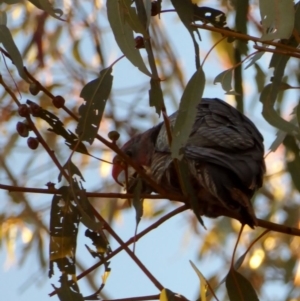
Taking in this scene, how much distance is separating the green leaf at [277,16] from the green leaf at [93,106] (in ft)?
1.66

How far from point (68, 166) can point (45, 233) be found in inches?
109

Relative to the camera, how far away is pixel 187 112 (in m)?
2.02

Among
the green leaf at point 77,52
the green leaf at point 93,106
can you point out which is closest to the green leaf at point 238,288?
the green leaf at point 93,106

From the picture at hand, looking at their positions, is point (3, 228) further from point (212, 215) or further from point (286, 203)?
point (212, 215)

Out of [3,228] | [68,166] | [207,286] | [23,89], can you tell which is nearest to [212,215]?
[207,286]

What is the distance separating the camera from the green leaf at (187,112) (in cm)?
197

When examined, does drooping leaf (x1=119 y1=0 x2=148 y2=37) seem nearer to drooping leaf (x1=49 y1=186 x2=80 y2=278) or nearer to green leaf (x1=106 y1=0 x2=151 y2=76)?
green leaf (x1=106 y1=0 x2=151 y2=76)

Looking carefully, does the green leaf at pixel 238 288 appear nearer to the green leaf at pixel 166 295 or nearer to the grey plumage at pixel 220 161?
the grey plumage at pixel 220 161

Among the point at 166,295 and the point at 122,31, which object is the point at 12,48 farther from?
the point at 166,295

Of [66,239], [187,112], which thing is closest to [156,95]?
[187,112]

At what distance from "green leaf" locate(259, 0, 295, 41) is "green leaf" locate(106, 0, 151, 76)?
327mm

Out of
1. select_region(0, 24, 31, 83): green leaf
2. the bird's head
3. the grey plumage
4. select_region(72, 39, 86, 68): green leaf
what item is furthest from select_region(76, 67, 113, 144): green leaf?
select_region(72, 39, 86, 68): green leaf

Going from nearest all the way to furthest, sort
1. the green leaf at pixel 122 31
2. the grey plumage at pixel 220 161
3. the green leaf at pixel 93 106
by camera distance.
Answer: the green leaf at pixel 122 31 < the green leaf at pixel 93 106 < the grey plumage at pixel 220 161

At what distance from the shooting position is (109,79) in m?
2.25
